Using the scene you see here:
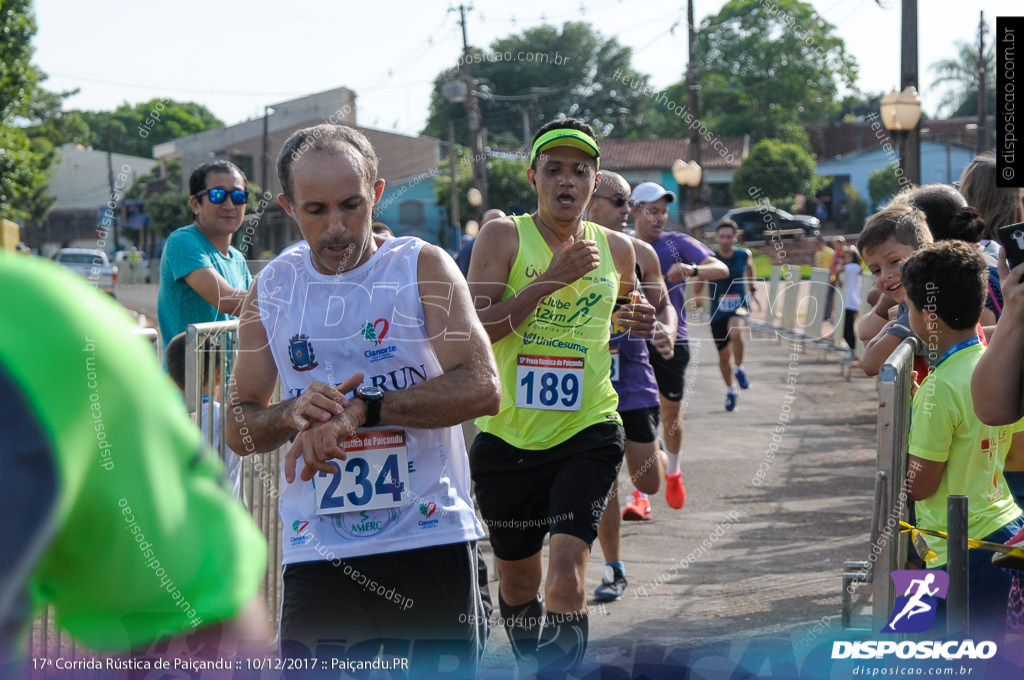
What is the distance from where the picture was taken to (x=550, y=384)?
4426mm

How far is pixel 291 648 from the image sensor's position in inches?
115

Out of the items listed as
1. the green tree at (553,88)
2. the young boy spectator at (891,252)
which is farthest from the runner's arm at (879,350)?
the green tree at (553,88)

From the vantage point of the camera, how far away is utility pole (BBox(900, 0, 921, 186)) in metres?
12.5

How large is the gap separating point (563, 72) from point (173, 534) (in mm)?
42939

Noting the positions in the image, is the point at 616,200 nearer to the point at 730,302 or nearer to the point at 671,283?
the point at 671,283

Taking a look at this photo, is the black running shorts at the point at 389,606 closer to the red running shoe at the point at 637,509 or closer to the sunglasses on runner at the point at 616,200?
→ the sunglasses on runner at the point at 616,200

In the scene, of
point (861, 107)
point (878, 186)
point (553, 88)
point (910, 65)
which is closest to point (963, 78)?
point (861, 107)

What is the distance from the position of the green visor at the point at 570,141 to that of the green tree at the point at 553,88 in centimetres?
3069

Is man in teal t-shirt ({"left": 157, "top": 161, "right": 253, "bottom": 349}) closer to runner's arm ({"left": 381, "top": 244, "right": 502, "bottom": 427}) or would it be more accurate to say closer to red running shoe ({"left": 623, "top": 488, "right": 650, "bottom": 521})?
runner's arm ({"left": 381, "top": 244, "right": 502, "bottom": 427})

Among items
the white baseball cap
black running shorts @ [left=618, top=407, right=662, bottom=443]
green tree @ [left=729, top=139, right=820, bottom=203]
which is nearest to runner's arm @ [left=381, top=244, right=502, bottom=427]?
black running shorts @ [left=618, top=407, right=662, bottom=443]

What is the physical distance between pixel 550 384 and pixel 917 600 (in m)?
1.70

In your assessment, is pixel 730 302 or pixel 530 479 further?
pixel 730 302

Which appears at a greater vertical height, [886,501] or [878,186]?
[878,186]

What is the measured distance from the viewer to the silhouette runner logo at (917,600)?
311cm
